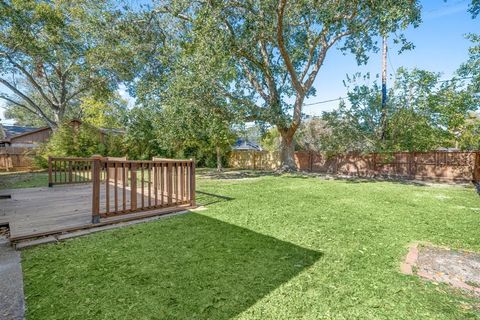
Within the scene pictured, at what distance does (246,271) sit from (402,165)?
43.8 ft

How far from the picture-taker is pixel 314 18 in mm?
10422

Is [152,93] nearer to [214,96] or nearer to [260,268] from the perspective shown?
[214,96]

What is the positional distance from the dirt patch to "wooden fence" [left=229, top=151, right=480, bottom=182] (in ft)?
36.6

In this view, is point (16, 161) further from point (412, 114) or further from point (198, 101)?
point (412, 114)

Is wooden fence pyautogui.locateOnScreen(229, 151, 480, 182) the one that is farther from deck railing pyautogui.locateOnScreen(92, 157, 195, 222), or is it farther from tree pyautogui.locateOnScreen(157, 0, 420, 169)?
deck railing pyautogui.locateOnScreen(92, 157, 195, 222)

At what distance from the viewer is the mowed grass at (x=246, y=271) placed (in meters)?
1.84

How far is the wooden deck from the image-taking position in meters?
3.42

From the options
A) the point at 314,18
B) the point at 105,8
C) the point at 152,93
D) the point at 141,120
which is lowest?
the point at 141,120

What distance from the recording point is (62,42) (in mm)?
14656

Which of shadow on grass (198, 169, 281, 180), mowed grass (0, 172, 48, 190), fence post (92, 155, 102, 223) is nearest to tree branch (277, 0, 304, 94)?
shadow on grass (198, 169, 281, 180)

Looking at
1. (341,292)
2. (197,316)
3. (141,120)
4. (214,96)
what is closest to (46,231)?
(197,316)

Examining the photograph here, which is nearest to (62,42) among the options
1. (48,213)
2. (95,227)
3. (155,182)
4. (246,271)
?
(48,213)

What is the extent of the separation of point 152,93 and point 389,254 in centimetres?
1375

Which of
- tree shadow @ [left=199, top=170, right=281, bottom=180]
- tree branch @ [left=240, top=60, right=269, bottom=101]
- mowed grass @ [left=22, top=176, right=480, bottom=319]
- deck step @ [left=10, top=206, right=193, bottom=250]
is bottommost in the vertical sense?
mowed grass @ [left=22, top=176, right=480, bottom=319]
